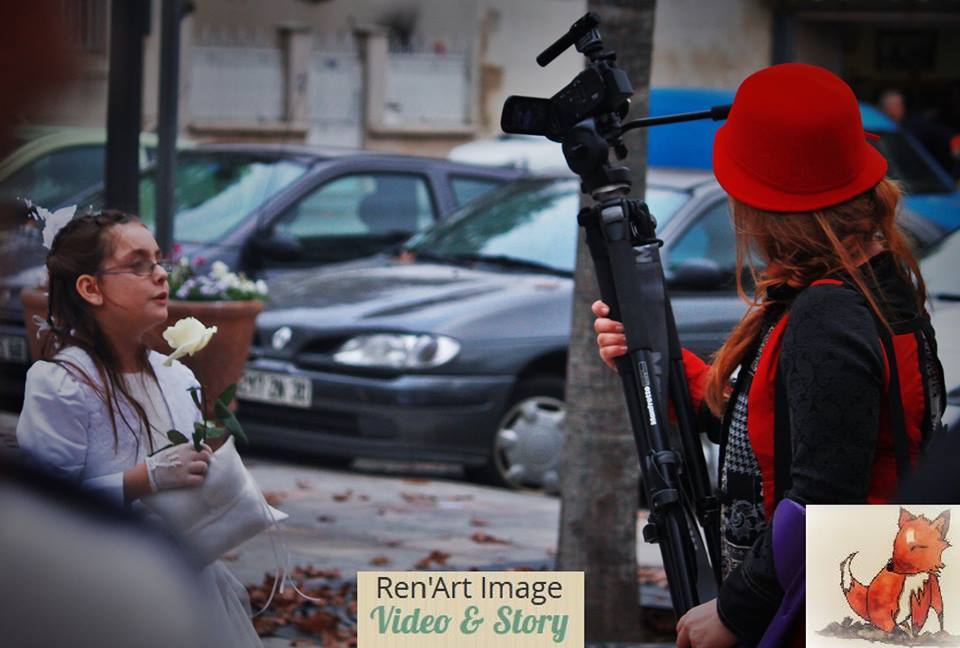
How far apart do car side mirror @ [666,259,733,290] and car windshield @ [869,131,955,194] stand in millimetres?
3781

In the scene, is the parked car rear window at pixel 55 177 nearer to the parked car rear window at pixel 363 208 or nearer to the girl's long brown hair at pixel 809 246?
the girl's long brown hair at pixel 809 246

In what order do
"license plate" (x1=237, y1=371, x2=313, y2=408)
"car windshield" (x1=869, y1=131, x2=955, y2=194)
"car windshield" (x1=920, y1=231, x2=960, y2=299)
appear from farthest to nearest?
"car windshield" (x1=869, y1=131, x2=955, y2=194), "license plate" (x1=237, y1=371, x2=313, y2=408), "car windshield" (x1=920, y1=231, x2=960, y2=299)

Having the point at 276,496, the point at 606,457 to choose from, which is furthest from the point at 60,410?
the point at 276,496

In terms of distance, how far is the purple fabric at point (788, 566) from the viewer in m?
2.32

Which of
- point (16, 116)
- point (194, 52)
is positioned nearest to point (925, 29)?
point (194, 52)

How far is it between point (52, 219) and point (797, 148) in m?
1.23

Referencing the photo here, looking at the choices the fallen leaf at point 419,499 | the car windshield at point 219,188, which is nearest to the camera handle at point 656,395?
the fallen leaf at point 419,499

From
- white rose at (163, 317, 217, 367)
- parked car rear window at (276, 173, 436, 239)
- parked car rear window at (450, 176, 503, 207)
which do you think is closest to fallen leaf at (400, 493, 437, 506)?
parked car rear window at (276, 173, 436, 239)

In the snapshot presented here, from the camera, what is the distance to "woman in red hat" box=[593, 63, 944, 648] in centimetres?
233

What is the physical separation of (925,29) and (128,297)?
19.3 m

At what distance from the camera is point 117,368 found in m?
2.72
